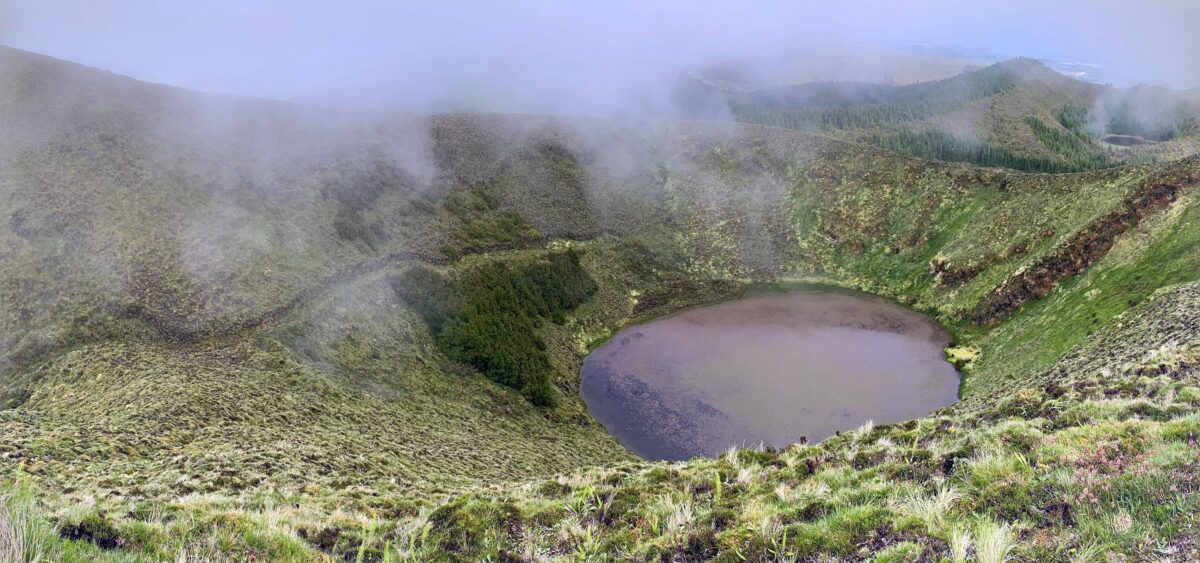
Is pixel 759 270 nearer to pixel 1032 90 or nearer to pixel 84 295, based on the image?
pixel 84 295

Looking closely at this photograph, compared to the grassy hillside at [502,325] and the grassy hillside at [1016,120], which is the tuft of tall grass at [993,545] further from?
the grassy hillside at [1016,120]

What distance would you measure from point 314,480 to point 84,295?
24.3 metres

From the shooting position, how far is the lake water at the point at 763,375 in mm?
38500

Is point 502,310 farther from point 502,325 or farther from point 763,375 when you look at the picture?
point 763,375

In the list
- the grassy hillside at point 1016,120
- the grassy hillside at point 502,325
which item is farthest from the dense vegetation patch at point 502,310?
the grassy hillside at point 1016,120

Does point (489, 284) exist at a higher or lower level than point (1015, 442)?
lower

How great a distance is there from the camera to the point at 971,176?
67000 millimetres

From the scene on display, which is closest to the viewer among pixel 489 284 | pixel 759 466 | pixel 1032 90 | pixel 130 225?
pixel 759 466

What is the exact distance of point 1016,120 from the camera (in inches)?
4567

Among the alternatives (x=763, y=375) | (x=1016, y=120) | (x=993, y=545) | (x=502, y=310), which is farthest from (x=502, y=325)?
(x=1016, y=120)

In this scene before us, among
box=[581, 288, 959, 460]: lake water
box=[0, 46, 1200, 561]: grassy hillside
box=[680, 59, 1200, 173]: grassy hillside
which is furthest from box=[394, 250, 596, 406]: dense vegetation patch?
box=[680, 59, 1200, 173]: grassy hillside

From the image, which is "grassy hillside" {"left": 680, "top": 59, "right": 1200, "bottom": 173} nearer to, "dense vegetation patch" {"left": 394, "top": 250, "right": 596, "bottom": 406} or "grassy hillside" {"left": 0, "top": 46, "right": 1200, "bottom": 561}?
"grassy hillside" {"left": 0, "top": 46, "right": 1200, "bottom": 561}

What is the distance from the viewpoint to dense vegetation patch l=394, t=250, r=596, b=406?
43.3m

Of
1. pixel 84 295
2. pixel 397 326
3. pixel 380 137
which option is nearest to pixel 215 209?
pixel 84 295
